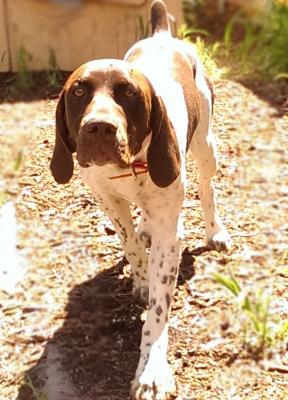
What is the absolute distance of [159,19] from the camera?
416 centimetres

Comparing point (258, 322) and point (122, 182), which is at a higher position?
point (122, 182)

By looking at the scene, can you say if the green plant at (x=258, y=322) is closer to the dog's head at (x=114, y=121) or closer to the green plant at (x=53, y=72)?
the dog's head at (x=114, y=121)

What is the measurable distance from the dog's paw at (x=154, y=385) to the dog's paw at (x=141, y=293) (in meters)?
0.61

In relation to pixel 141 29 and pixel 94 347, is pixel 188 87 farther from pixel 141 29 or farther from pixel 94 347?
pixel 94 347

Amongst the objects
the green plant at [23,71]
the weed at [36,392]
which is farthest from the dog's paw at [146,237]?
the green plant at [23,71]

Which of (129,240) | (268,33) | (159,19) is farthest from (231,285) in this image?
(268,33)

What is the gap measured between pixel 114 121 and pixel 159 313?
30.9 inches

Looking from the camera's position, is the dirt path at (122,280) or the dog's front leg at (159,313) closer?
the dog's front leg at (159,313)

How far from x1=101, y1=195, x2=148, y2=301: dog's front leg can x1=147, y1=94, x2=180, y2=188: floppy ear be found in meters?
0.42

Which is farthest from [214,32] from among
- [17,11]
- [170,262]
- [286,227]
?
[17,11]

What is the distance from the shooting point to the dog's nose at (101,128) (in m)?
2.92

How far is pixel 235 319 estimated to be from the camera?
145 inches

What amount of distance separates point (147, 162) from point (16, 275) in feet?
3.72

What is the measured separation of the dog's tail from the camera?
4160mm
